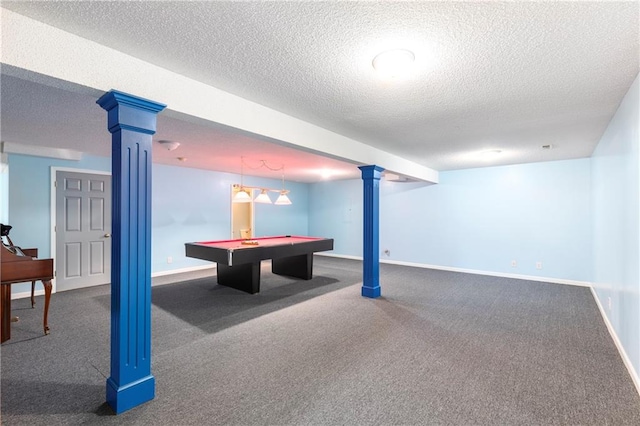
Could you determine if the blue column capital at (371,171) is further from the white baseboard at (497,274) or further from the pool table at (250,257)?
the white baseboard at (497,274)

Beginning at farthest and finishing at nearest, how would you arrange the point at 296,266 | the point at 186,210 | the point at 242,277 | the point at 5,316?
the point at 186,210 → the point at 296,266 → the point at 242,277 → the point at 5,316

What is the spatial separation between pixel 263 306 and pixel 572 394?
3.20m

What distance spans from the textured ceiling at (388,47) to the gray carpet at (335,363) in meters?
2.23

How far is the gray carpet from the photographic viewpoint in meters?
1.91

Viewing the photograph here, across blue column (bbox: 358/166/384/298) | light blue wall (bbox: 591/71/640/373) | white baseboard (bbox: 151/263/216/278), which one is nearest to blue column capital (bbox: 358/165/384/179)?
blue column (bbox: 358/166/384/298)

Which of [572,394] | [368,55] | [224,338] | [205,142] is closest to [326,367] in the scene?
[224,338]

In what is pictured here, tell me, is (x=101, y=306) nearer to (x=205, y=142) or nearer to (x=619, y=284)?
(x=205, y=142)

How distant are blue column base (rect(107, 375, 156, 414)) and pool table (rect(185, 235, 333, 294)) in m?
2.09

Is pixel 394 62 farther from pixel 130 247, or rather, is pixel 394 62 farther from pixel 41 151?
pixel 41 151

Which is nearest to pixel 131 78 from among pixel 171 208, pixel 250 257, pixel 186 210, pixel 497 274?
pixel 250 257

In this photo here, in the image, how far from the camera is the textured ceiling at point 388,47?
1490 mm

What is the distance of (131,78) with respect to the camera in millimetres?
1946

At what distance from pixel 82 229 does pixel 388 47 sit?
18.2 ft

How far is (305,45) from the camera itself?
5.88ft
